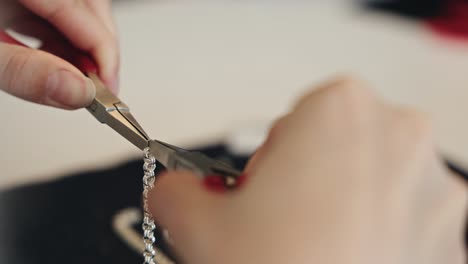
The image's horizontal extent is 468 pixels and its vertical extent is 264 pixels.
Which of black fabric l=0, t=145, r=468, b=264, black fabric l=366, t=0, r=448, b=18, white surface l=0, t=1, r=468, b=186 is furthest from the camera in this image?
black fabric l=366, t=0, r=448, b=18

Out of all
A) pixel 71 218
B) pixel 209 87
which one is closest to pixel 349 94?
pixel 71 218

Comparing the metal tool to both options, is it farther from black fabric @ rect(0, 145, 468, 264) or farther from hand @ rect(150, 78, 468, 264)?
→ black fabric @ rect(0, 145, 468, 264)

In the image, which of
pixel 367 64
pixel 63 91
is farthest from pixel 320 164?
pixel 367 64

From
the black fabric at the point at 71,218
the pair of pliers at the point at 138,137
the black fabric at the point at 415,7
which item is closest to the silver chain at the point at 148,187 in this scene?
the pair of pliers at the point at 138,137

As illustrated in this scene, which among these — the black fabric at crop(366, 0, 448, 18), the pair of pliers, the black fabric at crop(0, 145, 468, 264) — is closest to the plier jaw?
the pair of pliers

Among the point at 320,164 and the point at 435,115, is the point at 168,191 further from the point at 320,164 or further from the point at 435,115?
the point at 435,115

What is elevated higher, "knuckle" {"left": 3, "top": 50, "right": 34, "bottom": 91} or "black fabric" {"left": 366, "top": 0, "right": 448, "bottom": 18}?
"black fabric" {"left": 366, "top": 0, "right": 448, "bottom": 18}

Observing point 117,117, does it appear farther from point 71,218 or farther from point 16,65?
point 71,218
